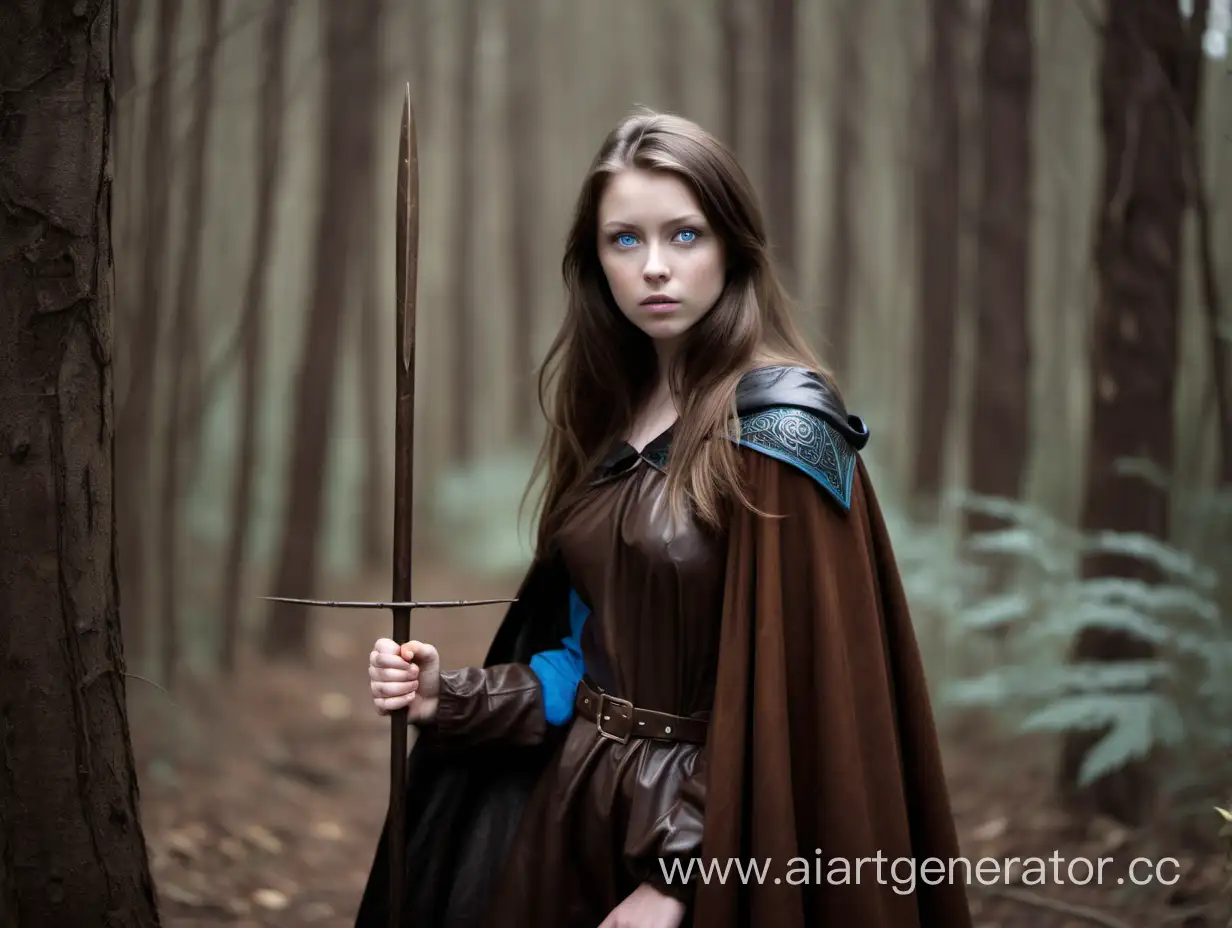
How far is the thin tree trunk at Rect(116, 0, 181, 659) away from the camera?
459 centimetres

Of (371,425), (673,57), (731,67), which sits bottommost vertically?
(371,425)

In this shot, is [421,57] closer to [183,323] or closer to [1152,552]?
[183,323]

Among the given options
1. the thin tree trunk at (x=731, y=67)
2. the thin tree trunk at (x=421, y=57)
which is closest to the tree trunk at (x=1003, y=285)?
the thin tree trunk at (x=731, y=67)

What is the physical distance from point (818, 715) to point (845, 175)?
22.2 feet

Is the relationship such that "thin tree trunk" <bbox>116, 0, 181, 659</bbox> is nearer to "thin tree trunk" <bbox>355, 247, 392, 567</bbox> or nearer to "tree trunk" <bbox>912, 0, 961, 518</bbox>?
"thin tree trunk" <bbox>355, 247, 392, 567</bbox>

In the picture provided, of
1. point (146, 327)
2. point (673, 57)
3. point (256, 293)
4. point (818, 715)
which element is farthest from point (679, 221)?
point (673, 57)

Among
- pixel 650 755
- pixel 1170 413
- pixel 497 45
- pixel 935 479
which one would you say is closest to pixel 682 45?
pixel 497 45

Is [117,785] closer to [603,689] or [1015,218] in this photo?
[603,689]

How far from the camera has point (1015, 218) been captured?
5418 millimetres

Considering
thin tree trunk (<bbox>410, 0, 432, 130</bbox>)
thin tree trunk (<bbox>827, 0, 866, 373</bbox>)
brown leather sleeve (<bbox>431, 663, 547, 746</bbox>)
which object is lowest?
brown leather sleeve (<bbox>431, 663, 547, 746</bbox>)

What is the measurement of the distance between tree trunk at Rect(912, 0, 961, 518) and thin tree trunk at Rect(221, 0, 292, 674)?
A: 3.85 metres

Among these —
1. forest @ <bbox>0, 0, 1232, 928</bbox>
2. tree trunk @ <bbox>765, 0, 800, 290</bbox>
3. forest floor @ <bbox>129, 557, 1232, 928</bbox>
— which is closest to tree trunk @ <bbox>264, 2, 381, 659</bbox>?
forest @ <bbox>0, 0, 1232, 928</bbox>

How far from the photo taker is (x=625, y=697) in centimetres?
205

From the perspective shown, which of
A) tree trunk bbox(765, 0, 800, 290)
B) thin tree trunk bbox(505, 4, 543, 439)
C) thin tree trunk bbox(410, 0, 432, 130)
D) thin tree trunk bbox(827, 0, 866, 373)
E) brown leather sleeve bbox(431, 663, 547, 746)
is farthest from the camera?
thin tree trunk bbox(505, 4, 543, 439)
